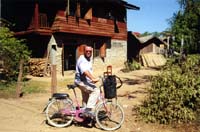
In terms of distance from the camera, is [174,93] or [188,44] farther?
[188,44]

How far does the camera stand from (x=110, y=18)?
3011 cm

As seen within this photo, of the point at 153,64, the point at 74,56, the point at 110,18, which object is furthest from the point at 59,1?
the point at 153,64

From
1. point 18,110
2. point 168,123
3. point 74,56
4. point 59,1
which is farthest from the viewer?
point 74,56

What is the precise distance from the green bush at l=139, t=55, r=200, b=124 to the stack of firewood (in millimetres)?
14832

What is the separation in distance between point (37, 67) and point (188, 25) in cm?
1344

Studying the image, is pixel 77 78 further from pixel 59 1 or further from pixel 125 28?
pixel 125 28

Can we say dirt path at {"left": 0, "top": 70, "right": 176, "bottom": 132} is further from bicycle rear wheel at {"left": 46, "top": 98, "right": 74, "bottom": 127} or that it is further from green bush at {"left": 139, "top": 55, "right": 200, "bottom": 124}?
green bush at {"left": 139, "top": 55, "right": 200, "bottom": 124}

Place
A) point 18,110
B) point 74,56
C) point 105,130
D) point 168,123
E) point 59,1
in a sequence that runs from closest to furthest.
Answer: point 105,130 → point 168,123 → point 18,110 → point 59,1 → point 74,56

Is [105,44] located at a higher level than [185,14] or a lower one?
lower

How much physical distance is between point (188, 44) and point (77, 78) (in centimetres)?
2416

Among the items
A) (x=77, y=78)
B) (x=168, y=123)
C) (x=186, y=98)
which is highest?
(x=77, y=78)

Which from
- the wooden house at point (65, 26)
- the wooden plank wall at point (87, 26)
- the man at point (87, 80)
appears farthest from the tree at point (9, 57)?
the man at point (87, 80)

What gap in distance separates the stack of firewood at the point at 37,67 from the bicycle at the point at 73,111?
51.1ft

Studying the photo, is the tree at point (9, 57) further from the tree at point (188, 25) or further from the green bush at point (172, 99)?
the tree at point (188, 25)
